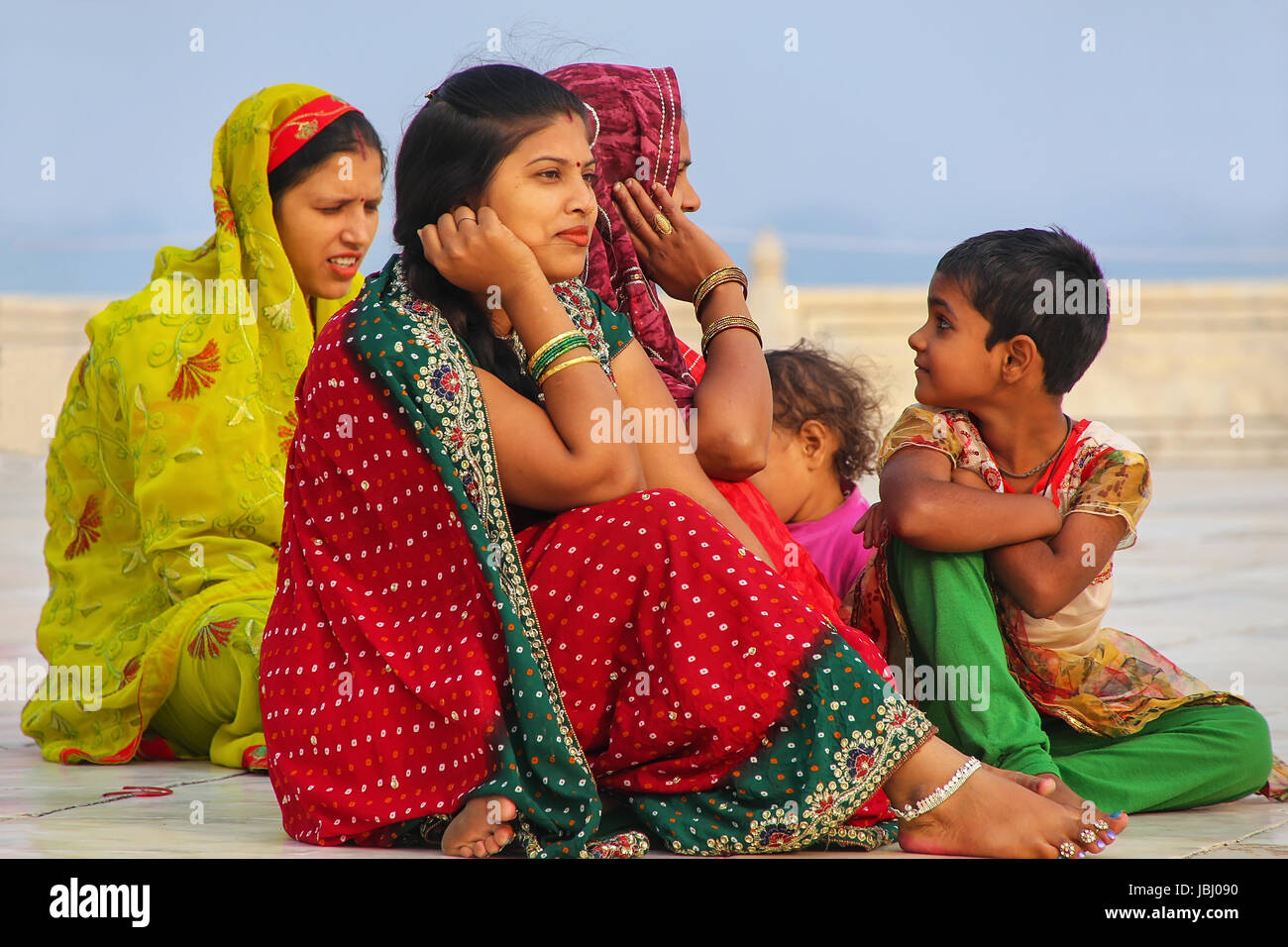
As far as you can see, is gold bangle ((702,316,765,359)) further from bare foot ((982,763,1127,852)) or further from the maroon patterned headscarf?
bare foot ((982,763,1127,852))

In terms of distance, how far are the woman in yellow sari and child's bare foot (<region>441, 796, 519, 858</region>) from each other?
1.33 metres

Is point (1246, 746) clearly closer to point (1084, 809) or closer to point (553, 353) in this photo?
point (1084, 809)

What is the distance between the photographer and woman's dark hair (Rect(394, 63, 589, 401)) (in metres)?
3.14

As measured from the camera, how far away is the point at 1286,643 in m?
6.17

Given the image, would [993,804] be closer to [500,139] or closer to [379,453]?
[379,453]

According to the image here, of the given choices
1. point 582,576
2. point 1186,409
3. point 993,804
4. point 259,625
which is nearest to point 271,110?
point 259,625

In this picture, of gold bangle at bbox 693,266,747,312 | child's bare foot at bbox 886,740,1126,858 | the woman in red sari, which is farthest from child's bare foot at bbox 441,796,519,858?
gold bangle at bbox 693,266,747,312

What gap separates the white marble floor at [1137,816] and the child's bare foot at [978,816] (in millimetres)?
83

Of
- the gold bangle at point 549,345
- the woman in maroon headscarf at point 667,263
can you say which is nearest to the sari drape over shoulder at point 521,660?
the gold bangle at point 549,345

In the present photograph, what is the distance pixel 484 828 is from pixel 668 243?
145cm

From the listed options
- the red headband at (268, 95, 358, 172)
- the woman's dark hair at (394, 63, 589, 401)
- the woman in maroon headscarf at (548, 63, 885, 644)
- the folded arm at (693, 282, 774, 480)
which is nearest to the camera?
the woman's dark hair at (394, 63, 589, 401)

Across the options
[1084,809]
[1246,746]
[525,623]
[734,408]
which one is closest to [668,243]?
[734,408]

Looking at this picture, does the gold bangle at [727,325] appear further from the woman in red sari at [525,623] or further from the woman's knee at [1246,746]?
the woman's knee at [1246,746]

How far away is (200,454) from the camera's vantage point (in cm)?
439
